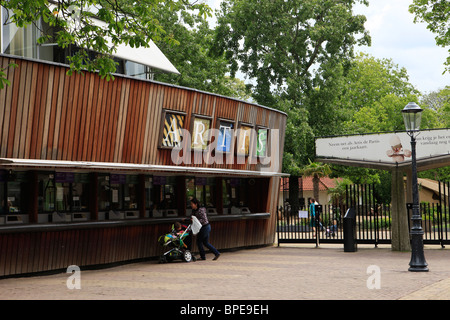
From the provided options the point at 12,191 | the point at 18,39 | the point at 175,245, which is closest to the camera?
the point at 12,191

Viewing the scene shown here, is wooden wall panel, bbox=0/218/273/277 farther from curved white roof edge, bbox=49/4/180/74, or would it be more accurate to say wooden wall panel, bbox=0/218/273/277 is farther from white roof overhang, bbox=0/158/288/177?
curved white roof edge, bbox=49/4/180/74

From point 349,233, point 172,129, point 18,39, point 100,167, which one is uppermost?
point 18,39

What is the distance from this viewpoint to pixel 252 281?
1217 cm

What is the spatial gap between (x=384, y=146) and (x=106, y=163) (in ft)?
29.6

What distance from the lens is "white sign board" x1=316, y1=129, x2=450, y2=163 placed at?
18.0 metres

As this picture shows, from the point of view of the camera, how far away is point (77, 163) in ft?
44.1

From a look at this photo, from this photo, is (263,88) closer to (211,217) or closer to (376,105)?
(376,105)

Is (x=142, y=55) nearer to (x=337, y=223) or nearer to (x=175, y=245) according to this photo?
(x=175, y=245)

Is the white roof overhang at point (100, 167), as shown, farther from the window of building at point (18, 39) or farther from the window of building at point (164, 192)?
the window of building at point (18, 39)

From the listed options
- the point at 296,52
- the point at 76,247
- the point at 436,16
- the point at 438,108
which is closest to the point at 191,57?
the point at 296,52

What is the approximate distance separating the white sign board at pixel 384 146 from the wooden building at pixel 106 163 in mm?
2505
